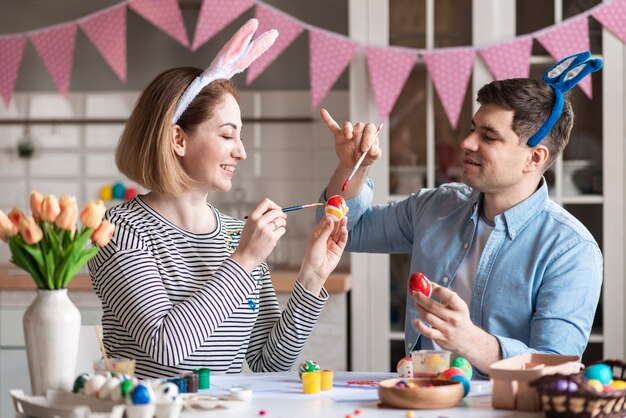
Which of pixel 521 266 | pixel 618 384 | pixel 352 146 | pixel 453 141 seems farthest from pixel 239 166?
pixel 618 384

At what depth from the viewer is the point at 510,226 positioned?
226 centimetres

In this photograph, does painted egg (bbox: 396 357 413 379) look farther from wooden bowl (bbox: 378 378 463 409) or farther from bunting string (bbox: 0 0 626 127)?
bunting string (bbox: 0 0 626 127)

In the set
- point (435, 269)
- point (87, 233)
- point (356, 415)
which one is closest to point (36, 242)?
point (87, 233)

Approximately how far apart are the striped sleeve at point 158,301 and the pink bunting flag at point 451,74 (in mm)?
1979

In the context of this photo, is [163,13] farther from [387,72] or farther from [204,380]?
[204,380]

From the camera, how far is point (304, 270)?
6.88ft

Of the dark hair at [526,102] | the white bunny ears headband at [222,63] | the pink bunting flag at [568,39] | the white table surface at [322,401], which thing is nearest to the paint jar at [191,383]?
the white table surface at [322,401]

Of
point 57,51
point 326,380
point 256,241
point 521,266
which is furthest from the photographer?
point 57,51

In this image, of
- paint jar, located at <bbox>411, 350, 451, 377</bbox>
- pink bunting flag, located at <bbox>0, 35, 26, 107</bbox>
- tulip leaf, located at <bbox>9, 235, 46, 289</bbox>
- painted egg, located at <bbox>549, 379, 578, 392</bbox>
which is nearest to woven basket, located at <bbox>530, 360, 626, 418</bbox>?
painted egg, located at <bbox>549, 379, 578, 392</bbox>

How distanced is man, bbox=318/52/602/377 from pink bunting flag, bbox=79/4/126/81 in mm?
1778

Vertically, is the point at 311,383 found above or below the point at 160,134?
below

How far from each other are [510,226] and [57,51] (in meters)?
2.44

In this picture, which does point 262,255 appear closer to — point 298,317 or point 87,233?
point 298,317

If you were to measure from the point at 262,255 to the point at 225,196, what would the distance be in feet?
7.55
